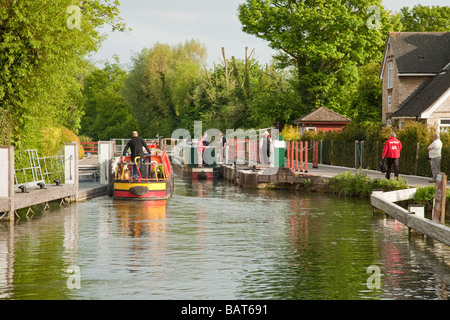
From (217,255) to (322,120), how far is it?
42.9 metres

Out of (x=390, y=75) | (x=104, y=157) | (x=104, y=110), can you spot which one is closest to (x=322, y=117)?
(x=390, y=75)

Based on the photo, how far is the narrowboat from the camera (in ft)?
84.8

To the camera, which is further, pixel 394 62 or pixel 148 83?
pixel 148 83

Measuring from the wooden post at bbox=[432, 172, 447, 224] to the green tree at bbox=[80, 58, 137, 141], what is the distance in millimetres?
89583

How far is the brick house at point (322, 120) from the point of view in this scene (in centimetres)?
5663

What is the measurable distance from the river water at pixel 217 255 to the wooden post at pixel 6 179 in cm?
81

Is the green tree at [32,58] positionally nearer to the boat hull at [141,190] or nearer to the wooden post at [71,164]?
the wooden post at [71,164]

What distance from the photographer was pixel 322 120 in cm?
5666

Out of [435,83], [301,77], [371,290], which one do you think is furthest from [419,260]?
[301,77]

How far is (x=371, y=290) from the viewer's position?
11273 millimetres

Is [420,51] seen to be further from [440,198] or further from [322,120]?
[440,198]

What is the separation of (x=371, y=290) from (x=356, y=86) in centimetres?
5320

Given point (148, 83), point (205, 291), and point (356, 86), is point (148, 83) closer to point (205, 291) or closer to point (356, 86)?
point (356, 86)

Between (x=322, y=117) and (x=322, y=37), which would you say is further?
(x=322, y=37)
